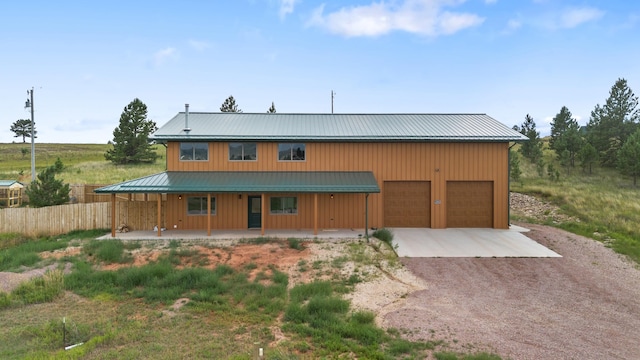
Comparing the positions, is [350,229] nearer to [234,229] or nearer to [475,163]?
[234,229]

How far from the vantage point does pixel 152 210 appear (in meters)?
17.4

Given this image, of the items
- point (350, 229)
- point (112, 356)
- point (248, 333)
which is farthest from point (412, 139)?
point (112, 356)

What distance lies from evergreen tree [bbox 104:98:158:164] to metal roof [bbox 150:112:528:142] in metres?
21.2

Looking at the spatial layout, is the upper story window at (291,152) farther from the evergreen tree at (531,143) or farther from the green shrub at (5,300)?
the evergreen tree at (531,143)

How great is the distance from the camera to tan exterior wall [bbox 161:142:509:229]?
58.8 ft

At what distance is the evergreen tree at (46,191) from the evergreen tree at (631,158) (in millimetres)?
42452

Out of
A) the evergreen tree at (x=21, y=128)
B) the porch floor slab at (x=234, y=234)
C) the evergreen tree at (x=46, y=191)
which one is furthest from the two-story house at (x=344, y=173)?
the evergreen tree at (x=21, y=128)

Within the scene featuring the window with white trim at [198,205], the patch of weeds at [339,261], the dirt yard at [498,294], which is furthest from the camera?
the window with white trim at [198,205]

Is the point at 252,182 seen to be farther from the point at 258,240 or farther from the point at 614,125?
the point at 614,125

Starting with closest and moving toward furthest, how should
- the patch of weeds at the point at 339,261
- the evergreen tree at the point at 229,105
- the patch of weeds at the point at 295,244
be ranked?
the patch of weeds at the point at 339,261, the patch of weeds at the point at 295,244, the evergreen tree at the point at 229,105

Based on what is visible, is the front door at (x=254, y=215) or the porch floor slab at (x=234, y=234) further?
the front door at (x=254, y=215)

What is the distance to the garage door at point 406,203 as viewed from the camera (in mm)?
18578

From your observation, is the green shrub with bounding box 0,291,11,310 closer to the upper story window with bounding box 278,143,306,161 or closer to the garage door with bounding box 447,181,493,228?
the upper story window with bounding box 278,143,306,161

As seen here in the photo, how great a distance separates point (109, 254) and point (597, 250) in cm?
1926
